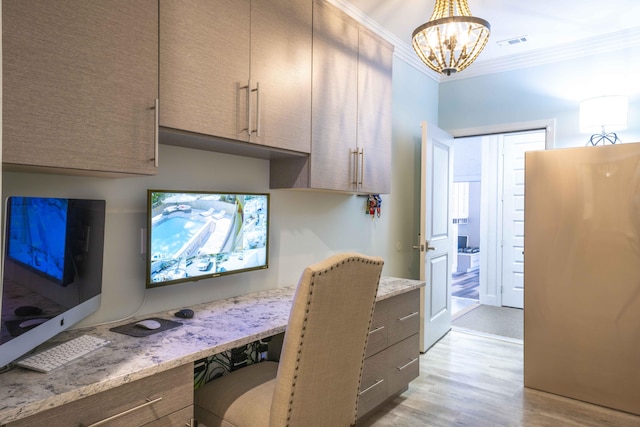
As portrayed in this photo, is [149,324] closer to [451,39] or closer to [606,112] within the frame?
[451,39]

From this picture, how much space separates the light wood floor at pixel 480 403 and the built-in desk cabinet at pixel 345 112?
1448mm

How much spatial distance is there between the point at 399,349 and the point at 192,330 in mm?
1488

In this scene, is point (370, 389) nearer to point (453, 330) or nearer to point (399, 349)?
point (399, 349)

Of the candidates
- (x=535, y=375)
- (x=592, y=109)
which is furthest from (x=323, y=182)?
(x=592, y=109)

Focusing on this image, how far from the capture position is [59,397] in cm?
104

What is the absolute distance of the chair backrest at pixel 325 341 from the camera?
137cm

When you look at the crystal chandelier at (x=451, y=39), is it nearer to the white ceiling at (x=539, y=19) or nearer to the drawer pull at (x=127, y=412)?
the white ceiling at (x=539, y=19)

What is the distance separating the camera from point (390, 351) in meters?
2.54

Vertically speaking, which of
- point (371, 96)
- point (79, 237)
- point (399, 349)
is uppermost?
point (371, 96)

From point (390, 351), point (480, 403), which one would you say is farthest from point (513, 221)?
point (390, 351)

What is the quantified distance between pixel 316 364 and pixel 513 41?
332cm

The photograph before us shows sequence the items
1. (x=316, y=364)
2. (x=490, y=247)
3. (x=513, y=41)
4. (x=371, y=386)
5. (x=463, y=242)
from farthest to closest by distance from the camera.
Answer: (x=463, y=242), (x=490, y=247), (x=513, y=41), (x=371, y=386), (x=316, y=364)

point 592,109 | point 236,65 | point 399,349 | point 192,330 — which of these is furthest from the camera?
point 592,109

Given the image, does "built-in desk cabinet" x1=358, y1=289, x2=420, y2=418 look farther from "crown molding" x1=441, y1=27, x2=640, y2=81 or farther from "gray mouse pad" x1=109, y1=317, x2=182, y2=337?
"crown molding" x1=441, y1=27, x2=640, y2=81
